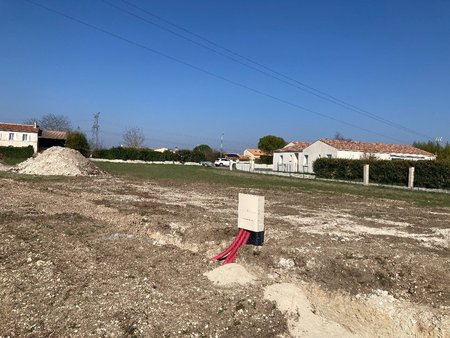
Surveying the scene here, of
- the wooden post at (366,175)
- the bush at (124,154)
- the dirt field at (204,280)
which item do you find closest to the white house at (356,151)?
the wooden post at (366,175)

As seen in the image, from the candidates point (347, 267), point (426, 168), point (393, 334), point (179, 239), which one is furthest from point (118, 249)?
point (426, 168)

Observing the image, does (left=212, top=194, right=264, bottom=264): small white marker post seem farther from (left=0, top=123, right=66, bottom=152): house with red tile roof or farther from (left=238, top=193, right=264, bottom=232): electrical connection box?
(left=0, top=123, right=66, bottom=152): house with red tile roof

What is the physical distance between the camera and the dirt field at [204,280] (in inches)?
185

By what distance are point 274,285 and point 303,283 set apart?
40.5 inches

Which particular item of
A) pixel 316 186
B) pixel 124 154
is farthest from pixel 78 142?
pixel 316 186

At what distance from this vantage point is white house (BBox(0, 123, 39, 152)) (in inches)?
2901

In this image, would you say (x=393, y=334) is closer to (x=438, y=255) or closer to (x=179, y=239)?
(x=438, y=255)

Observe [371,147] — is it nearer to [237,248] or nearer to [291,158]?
[291,158]

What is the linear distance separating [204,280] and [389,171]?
3275cm

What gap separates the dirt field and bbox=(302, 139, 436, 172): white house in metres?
38.7

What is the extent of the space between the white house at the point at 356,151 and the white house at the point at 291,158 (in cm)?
107

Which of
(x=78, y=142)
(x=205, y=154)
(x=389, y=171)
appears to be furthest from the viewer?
(x=205, y=154)

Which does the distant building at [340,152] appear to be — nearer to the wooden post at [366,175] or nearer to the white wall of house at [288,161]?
the white wall of house at [288,161]

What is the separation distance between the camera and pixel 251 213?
740cm
